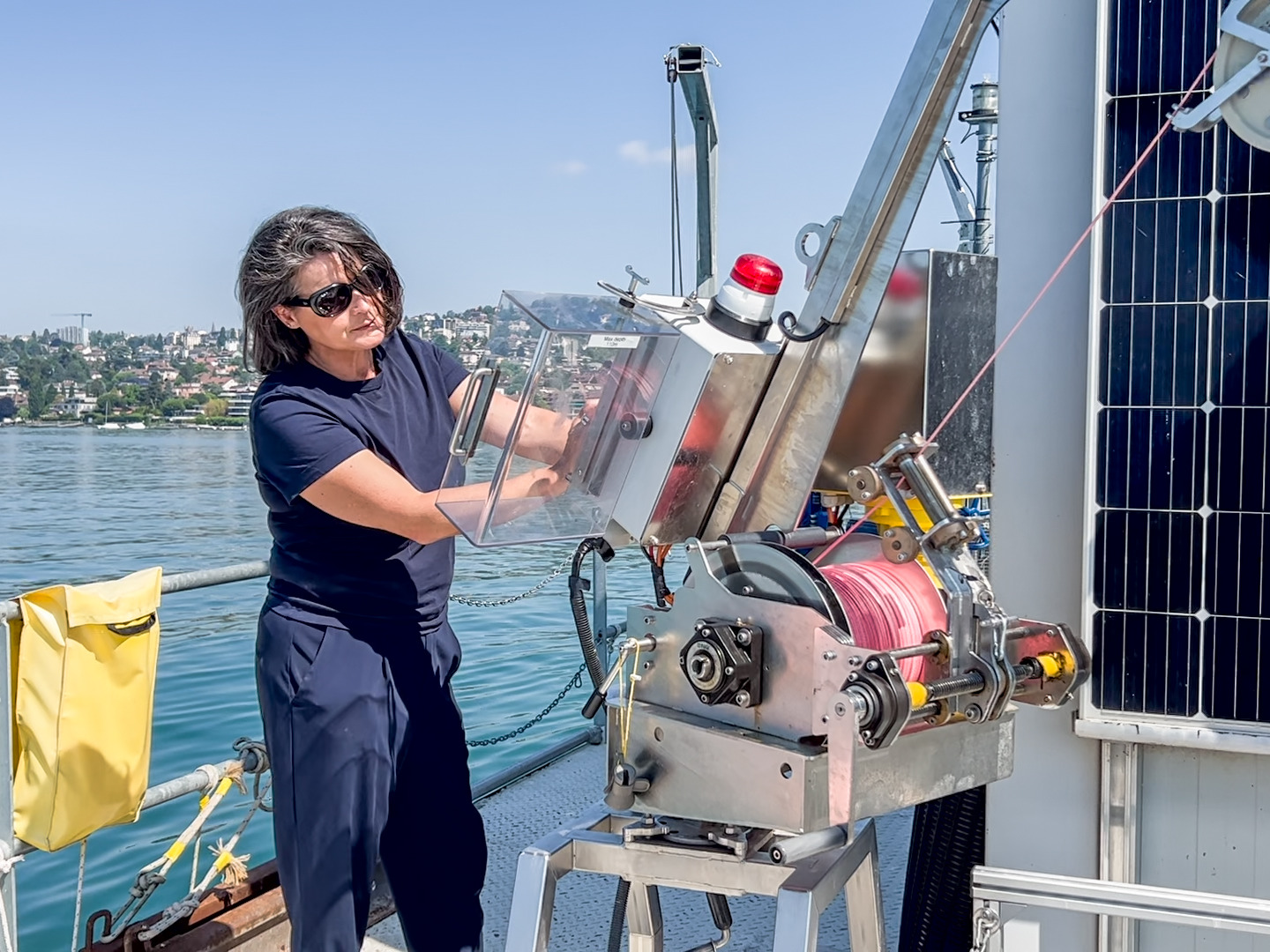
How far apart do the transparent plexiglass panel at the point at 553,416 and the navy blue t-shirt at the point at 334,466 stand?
0.38m

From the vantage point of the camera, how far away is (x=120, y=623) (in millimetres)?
2547

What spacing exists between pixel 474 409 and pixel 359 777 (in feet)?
2.74

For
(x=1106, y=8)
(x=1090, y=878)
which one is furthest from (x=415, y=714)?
(x=1106, y=8)

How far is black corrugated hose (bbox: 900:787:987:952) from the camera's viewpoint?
8.77 ft

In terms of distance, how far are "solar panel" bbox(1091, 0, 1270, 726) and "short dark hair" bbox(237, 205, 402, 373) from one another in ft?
4.67

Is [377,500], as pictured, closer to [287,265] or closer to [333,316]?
[333,316]

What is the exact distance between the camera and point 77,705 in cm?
250

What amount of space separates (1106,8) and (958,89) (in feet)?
1.25

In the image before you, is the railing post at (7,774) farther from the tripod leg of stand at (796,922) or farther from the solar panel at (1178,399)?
the solar panel at (1178,399)

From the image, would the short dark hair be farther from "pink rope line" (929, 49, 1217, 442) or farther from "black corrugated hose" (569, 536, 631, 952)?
"pink rope line" (929, 49, 1217, 442)

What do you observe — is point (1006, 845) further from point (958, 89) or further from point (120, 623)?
point (120, 623)

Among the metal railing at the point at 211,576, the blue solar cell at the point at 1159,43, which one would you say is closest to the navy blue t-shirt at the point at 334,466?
the metal railing at the point at 211,576

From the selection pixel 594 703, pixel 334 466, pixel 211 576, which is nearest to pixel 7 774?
pixel 211 576

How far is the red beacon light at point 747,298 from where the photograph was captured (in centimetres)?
197
